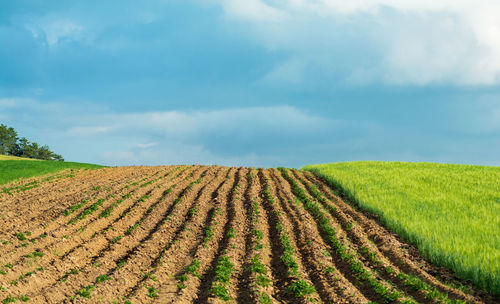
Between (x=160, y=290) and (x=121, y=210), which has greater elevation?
(x=121, y=210)

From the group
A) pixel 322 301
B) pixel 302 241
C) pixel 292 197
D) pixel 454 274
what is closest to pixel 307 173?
pixel 292 197

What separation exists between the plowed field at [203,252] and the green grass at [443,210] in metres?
0.79

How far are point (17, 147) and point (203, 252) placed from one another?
350 ft

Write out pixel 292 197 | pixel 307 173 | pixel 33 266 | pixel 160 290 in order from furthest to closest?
pixel 307 173
pixel 292 197
pixel 33 266
pixel 160 290

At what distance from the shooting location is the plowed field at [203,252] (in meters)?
11.3

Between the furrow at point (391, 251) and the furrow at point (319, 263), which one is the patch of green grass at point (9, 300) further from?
the furrow at point (391, 251)

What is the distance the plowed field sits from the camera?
1127 cm

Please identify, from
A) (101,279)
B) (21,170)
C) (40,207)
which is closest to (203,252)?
(101,279)

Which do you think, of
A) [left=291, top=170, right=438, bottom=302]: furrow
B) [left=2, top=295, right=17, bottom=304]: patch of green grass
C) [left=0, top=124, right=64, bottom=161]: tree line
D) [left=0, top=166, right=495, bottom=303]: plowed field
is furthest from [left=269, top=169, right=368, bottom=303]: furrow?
[left=0, top=124, right=64, bottom=161]: tree line

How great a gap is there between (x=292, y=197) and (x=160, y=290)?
14895 mm

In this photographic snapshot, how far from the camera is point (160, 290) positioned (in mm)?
11562

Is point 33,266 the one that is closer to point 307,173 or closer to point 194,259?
point 194,259

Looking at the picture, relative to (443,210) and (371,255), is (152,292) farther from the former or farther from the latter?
(443,210)

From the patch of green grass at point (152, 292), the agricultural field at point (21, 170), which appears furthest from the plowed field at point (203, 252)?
the agricultural field at point (21, 170)
